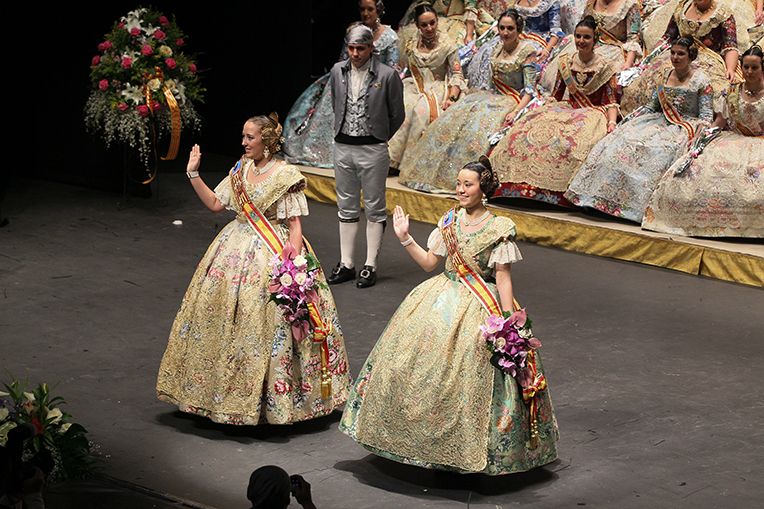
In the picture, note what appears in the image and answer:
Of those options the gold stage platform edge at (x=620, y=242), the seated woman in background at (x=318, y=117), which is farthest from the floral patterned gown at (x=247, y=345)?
the seated woman in background at (x=318, y=117)

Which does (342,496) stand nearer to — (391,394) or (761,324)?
(391,394)

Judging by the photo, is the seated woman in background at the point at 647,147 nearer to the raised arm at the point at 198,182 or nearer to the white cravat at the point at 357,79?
the white cravat at the point at 357,79

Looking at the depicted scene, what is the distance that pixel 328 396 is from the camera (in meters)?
5.99

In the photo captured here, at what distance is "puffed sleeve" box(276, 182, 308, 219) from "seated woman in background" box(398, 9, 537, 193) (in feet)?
12.6

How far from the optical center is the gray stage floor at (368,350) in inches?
216

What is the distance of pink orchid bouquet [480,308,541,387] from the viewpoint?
5.22 metres

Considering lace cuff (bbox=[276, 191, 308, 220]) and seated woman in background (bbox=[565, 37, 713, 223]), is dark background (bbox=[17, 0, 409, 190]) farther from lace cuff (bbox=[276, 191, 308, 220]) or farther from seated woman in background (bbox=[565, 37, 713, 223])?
lace cuff (bbox=[276, 191, 308, 220])

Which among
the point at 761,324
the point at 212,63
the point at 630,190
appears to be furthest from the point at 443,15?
the point at 761,324

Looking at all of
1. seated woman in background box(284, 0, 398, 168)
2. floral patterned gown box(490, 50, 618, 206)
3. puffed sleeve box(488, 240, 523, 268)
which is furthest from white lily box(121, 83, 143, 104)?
puffed sleeve box(488, 240, 523, 268)

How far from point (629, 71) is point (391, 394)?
4.64 metres

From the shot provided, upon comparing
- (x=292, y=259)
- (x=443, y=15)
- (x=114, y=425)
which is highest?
(x=443, y=15)

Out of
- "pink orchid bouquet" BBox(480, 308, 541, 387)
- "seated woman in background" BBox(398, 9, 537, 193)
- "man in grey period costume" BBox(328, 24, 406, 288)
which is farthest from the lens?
"seated woman in background" BBox(398, 9, 537, 193)

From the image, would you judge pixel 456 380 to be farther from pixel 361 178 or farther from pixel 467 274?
pixel 361 178

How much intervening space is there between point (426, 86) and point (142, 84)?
209cm
